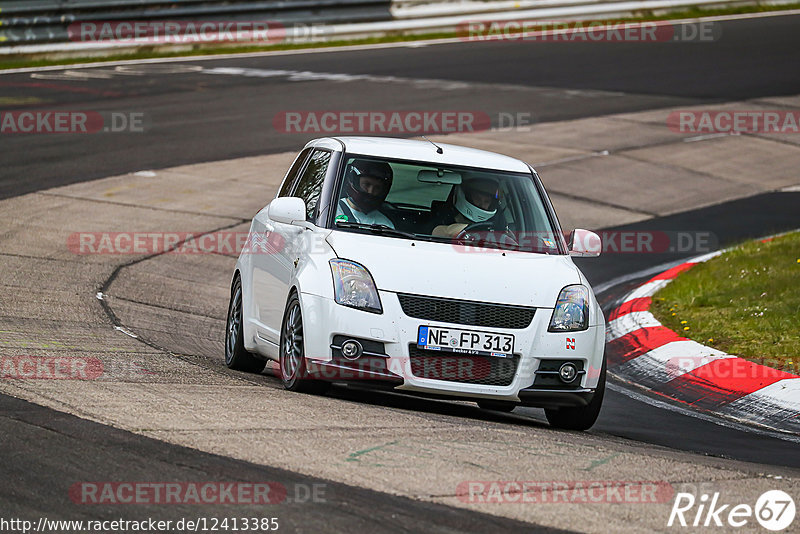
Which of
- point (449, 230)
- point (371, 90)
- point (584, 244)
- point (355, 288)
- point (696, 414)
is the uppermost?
point (371, 90)

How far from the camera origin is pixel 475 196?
27.4ft

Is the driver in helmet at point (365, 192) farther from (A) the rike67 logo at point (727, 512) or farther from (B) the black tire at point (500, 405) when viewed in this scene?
(A) the rike67 logo at point (727, 512)

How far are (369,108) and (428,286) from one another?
14576 mm

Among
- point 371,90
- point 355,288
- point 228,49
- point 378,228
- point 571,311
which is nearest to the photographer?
point 355,288

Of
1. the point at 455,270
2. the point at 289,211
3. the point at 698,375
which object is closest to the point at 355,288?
the point at 455,270

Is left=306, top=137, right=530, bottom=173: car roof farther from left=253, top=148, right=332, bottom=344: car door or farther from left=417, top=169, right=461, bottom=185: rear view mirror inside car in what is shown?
left=253, top=148, right=332, bottom=344: car door

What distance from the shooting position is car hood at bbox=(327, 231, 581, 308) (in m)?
7.25

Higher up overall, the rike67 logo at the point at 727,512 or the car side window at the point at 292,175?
the car side window at the point at 292,175

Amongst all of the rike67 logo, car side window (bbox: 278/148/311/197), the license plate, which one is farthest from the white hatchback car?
the rike67 logo

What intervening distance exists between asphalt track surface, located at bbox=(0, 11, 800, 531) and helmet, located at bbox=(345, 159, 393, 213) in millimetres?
1254

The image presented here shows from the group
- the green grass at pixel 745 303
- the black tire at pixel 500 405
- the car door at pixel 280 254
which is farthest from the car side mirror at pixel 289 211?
the green grass at pixel 745 303

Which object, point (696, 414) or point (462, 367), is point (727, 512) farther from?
point (696, 414)

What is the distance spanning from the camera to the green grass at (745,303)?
32.0ft

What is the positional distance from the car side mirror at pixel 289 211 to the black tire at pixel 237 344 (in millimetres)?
1157
